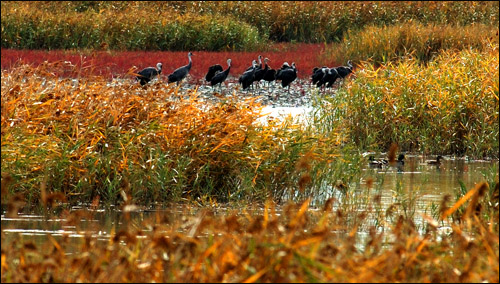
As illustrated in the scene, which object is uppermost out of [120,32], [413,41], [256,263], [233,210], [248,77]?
[413,41]

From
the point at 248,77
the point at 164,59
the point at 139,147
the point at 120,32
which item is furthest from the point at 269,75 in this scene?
the point at 139,147

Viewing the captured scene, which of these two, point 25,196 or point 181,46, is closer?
point 25,196

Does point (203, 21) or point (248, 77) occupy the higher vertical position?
point (203, 21)

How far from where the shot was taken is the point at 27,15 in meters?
31.2

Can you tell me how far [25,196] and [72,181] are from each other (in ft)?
1.55

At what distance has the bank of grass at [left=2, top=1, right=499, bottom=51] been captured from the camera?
1216 inches

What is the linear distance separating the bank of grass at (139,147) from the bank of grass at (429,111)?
337cm

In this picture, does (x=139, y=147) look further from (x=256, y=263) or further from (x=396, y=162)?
(x=256, y=263)

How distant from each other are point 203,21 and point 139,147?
22.3 m

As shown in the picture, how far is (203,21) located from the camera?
105 ft

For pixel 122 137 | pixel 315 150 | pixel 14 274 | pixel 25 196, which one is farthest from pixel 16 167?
pixel 14 274

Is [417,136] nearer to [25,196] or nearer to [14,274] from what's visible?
[25,196]

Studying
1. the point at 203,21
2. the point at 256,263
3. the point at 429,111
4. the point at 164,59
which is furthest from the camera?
the point at 203,21

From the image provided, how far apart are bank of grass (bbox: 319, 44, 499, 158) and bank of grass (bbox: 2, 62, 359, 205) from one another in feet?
11.1
